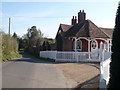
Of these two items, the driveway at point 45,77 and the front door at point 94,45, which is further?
the front door at point 94,45

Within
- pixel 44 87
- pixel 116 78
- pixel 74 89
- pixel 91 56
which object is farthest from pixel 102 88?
pixel 91 56

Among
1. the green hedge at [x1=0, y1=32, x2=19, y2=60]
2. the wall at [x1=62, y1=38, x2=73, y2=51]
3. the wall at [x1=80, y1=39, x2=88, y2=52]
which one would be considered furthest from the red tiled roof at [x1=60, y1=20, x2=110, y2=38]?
the green hedge at [x1=0, y1=32, x2=19, y2=60]

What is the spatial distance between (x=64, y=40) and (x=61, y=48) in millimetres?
1780

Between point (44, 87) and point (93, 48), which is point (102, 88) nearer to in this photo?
point (44, 87)

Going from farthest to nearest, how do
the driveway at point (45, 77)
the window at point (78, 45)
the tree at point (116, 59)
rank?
1. the window at point (78, 45)
2. the driveway at point (45, 77)
3. the tree at point (116, 59)

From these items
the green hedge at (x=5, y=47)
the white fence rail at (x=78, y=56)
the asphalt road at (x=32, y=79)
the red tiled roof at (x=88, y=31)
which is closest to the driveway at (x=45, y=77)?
the asphalt road at (x=32, y=79)

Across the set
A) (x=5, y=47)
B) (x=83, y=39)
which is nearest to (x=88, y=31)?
(x=83, y=39)

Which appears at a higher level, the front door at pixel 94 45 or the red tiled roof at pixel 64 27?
the red tiled roof at pixel 64 27

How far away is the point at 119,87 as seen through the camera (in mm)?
6020

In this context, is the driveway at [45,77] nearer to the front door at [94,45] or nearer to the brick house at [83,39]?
the brick house at [83,39]

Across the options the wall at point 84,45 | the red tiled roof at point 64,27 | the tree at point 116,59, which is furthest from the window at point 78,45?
the tree at point 116,59

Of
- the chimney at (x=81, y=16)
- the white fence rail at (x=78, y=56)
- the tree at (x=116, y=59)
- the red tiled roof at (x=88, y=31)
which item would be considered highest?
the chimney at (x=81, y=16)

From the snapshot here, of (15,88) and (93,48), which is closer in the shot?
(15,88)

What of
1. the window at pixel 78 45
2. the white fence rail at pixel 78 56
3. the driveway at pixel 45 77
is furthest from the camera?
the window at pixel 78 45
